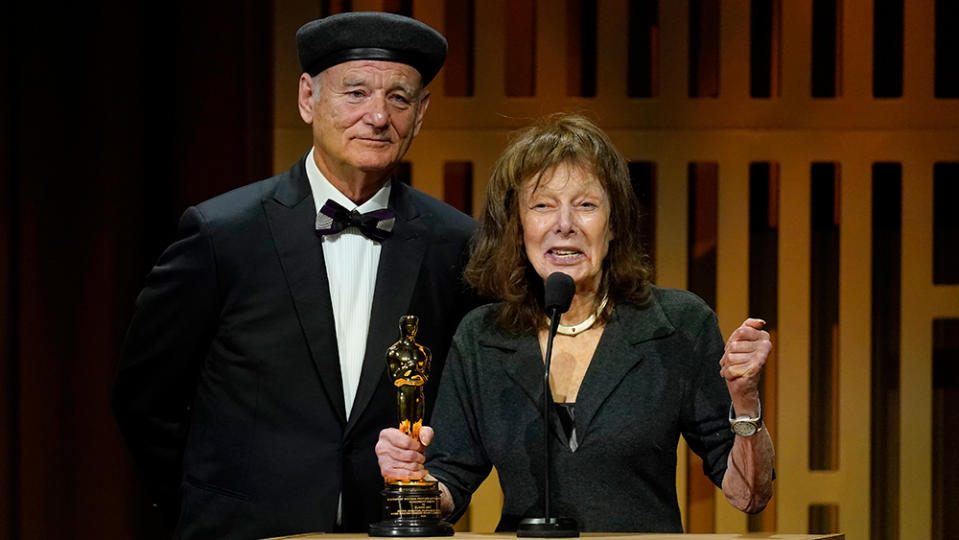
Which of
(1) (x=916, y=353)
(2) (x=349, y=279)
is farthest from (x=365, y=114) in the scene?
(1) (x=916, y=353)

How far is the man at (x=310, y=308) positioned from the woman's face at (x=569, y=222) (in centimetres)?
42

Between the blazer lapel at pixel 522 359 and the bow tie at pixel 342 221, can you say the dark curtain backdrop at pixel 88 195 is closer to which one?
the bow tie at pixel 342 221

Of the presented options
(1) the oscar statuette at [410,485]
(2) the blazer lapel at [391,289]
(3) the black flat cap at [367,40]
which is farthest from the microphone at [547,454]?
(3) the black flat cap at [367,40]

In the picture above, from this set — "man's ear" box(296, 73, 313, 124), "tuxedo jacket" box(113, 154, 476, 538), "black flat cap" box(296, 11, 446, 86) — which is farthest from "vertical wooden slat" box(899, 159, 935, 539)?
"man's ear" box(296, 73, 313, 124)

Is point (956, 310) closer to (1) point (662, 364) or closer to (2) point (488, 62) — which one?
(2) point (488, 62)

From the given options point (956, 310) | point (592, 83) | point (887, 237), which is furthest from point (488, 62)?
point (956, 310)

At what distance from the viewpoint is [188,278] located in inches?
104

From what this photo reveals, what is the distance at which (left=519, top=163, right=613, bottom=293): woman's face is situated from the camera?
2324 mm

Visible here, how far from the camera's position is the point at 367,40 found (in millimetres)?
2674

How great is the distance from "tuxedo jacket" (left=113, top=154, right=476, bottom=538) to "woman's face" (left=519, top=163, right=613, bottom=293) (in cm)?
42

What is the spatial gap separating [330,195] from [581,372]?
0.69 meters

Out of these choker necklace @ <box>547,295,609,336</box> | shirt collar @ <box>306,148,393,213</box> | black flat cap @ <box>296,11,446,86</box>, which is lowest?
choker necklace @ <box>547,295,609,336</box>

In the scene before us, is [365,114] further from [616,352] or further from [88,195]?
[88,195]

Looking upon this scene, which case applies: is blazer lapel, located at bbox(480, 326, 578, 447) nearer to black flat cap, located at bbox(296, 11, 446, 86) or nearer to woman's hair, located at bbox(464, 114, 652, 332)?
woman's hair, located at bbox(464, 114, 652, 332)
